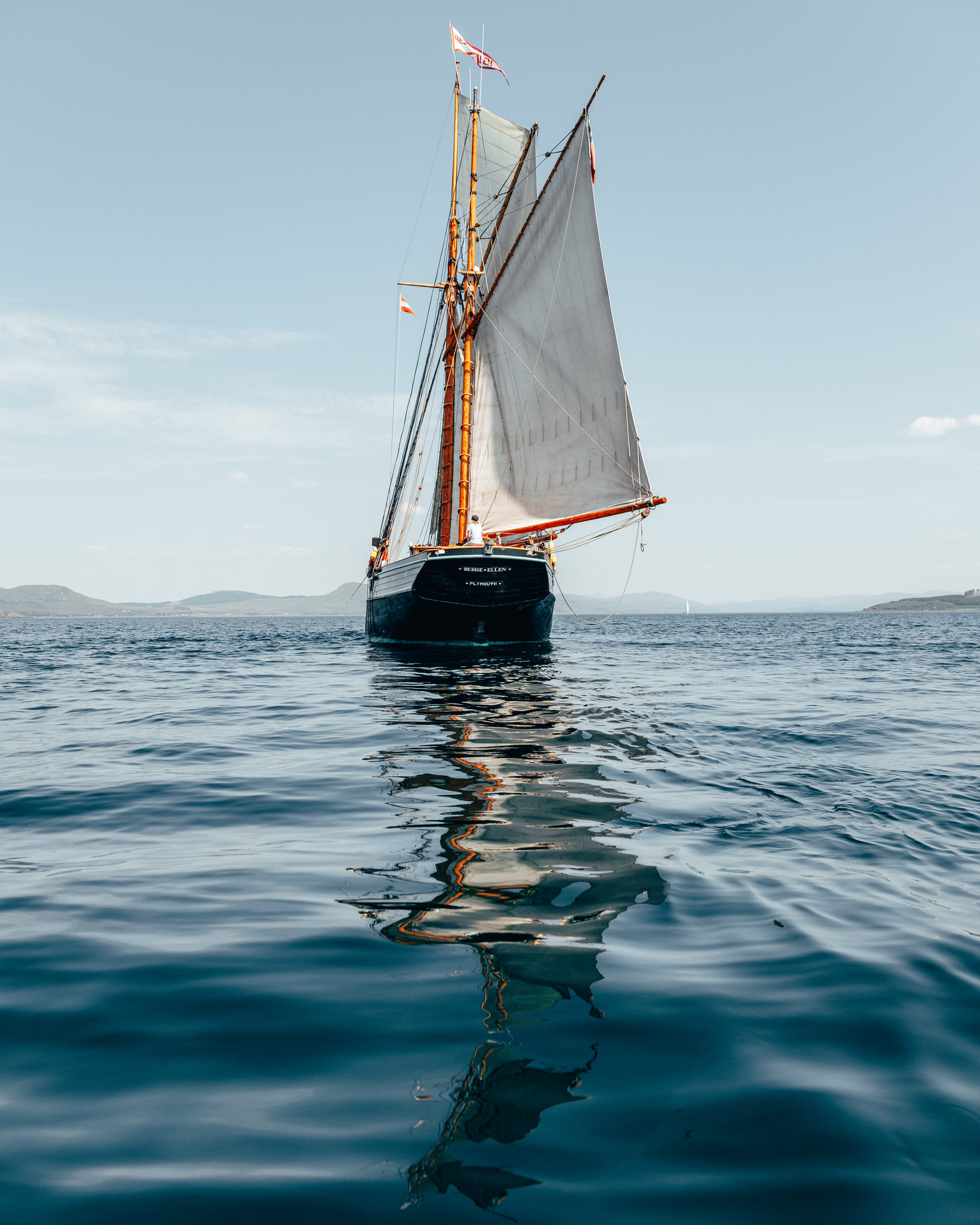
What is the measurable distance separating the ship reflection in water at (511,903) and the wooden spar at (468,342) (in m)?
20.5

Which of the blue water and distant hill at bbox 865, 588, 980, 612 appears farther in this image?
distant hill at bbox 865, 588, 980, 612

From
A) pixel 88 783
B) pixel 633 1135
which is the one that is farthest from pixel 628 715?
pixel 633 1135

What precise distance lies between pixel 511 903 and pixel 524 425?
80.1 feet

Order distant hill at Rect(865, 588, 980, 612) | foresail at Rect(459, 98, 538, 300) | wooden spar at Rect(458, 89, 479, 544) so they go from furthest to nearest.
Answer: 1. distant hill at Rect(865, 588, 980, 612)
2. foresail at Rect(459, 98, 538, 300)
3. wooden spar at Rect(458, 89, 479, 544)

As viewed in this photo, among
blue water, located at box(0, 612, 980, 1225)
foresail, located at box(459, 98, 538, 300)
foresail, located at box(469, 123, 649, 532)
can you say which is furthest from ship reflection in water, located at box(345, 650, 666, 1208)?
foresail, located at box(459, 98, 538, 300)

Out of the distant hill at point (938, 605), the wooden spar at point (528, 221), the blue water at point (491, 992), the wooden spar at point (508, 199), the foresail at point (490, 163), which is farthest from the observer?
the distant hill at point (938, 605)

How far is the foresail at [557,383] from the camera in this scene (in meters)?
23.1

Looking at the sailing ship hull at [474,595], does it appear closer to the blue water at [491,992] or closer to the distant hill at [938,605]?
the blue water at [491,992]

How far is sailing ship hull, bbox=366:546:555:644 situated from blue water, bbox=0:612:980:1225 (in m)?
15.2

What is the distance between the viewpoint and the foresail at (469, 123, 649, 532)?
23.1m

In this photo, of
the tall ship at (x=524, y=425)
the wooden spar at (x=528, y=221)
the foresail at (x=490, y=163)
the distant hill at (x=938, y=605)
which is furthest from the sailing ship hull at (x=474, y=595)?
the distant hill at (x=938, y=605)

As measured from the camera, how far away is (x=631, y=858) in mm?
5000

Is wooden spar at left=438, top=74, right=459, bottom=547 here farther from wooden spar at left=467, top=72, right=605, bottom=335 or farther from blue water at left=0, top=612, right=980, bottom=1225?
blue water at left=0, top=612, right=980, bottom=1225

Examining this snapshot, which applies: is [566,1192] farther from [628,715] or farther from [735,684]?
[735,684]
